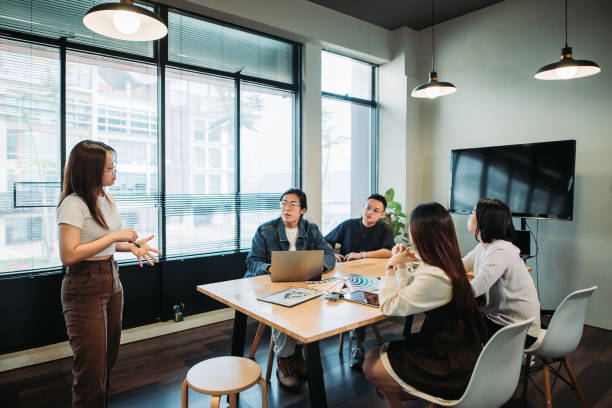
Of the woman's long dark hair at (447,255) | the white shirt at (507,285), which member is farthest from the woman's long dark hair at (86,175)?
the white shirt at (507,285)

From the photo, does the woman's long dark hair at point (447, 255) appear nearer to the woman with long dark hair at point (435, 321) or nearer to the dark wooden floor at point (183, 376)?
the woman with long dark hair at point (435, 321)

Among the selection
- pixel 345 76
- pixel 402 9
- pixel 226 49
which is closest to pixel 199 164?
pixel 226 49

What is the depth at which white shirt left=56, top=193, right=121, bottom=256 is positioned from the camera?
5.96ft

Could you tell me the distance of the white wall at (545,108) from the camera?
377cm

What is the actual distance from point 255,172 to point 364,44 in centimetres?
225

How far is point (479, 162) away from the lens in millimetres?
4328

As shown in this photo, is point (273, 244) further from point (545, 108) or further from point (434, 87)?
point (545, 108)

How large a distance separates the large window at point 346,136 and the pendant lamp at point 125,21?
3.01 m

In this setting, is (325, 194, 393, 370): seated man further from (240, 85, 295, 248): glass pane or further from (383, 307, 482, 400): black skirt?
(383, 307, 482, 400): black skirt

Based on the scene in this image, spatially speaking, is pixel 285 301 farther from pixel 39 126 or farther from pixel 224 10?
pixel 224 10

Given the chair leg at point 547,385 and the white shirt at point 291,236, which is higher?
the white shirt at point 291,236

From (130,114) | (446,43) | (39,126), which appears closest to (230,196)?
(130,114)

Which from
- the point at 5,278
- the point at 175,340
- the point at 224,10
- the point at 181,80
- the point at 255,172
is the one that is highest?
the point at 224,10

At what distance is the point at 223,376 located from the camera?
1.74m
